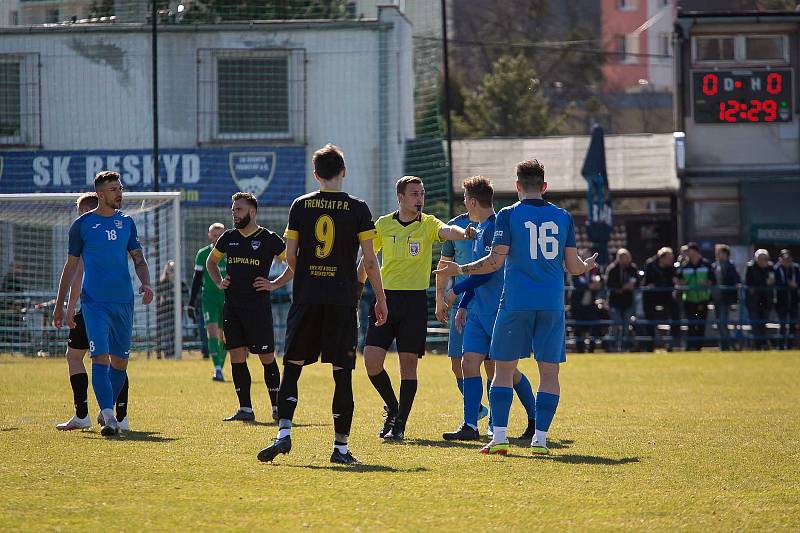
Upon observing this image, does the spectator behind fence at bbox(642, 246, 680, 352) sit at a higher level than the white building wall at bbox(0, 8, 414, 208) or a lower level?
lower

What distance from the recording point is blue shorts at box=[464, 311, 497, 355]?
32.8 feet

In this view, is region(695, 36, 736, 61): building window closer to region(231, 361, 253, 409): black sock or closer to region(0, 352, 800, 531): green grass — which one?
region(0, 352, 800, 531): green grass

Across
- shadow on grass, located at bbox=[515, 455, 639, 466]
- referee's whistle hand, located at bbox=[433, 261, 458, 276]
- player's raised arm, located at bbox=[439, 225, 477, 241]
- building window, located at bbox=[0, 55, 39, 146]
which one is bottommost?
shadow on grass, located at bbox=[515, 455, 639, 466]

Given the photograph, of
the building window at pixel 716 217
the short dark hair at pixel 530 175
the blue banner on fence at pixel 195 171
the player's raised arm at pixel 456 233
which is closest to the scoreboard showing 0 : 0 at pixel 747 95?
the building window at pixel 716 217

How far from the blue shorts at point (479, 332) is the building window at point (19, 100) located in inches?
751

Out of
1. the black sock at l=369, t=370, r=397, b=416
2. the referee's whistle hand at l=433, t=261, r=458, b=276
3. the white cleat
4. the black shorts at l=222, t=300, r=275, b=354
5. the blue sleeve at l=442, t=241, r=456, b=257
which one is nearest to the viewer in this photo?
the referee's whistle hand at l=433, t=261, r=458, b=276

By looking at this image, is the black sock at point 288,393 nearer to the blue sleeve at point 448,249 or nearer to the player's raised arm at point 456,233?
the player's raised arm at point 456,233

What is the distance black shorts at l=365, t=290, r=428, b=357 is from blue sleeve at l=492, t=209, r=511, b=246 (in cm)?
142

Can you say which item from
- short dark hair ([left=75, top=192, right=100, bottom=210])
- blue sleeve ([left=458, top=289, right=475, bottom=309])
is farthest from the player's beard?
blue sleeve ([left=458, top=289, right=475, bottom=309])

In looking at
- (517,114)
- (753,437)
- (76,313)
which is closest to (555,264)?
(753,437)

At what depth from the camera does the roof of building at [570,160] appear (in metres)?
32.1

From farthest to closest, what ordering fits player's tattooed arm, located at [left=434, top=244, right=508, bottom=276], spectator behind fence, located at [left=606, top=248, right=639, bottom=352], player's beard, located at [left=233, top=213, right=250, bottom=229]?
spectator behind fence, located at [left=606, top=248, right=639, bottom=352], player's beard, located at [left=233, top=213, right=250, bottom=229], player's tattooed arm, located at [left=434, top=244, right=508, bottom=276]

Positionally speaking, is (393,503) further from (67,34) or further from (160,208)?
(67,34)

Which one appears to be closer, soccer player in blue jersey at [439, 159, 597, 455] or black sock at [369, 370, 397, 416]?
soccer player in blue jersey at [439, 159, 597, 455]
